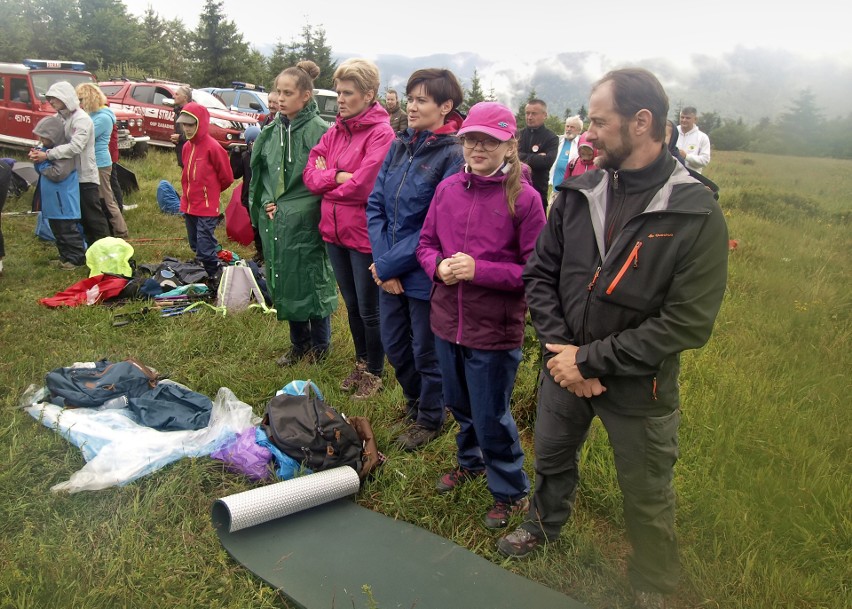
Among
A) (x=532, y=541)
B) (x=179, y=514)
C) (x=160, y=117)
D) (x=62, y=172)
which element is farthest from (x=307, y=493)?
(x=160, y=117)

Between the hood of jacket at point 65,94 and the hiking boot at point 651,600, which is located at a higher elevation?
the hood of jacket at point 65,94

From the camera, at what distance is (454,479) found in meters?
3.17

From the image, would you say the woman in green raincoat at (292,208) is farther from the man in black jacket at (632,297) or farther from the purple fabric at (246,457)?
the man in black jacket at (632,297)

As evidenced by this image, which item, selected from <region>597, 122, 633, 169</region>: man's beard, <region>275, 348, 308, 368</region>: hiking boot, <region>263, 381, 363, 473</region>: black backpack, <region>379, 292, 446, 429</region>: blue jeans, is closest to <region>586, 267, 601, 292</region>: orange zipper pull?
<region>597, 122, 633, 169</region>: man's beard

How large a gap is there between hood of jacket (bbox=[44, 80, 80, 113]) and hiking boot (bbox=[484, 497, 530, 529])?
6.48 meters

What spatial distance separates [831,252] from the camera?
430 centimetres

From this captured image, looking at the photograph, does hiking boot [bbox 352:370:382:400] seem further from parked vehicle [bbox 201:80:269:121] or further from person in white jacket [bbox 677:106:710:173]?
parked vehicle [bbox 201:80:269:121]

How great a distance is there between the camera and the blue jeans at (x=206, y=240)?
20.4ft

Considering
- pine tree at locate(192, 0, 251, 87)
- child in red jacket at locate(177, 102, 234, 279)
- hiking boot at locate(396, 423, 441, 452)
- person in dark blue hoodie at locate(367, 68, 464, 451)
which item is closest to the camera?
person in dark blue hoodie at locate(367, 68, 464, 451)

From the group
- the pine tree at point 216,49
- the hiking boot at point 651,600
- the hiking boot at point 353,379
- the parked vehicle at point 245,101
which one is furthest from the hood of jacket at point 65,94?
the pine tree at point 216,49

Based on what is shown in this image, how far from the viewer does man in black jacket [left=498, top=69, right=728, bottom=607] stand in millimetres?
1959

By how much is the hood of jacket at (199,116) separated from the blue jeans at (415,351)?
144 inches

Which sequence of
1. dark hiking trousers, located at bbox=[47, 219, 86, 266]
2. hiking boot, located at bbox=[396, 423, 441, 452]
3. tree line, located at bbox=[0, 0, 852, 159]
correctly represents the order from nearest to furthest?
1. hiking boot, located at bbox=[396, 423, 441, 452]
2. dark hiking trousers, located at bbox=[47, 219, 86, 266]
3. tree line, located at bbox=[0, 0, 852, 159]

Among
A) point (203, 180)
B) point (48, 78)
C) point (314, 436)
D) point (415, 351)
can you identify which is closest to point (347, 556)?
point (314, 436)
